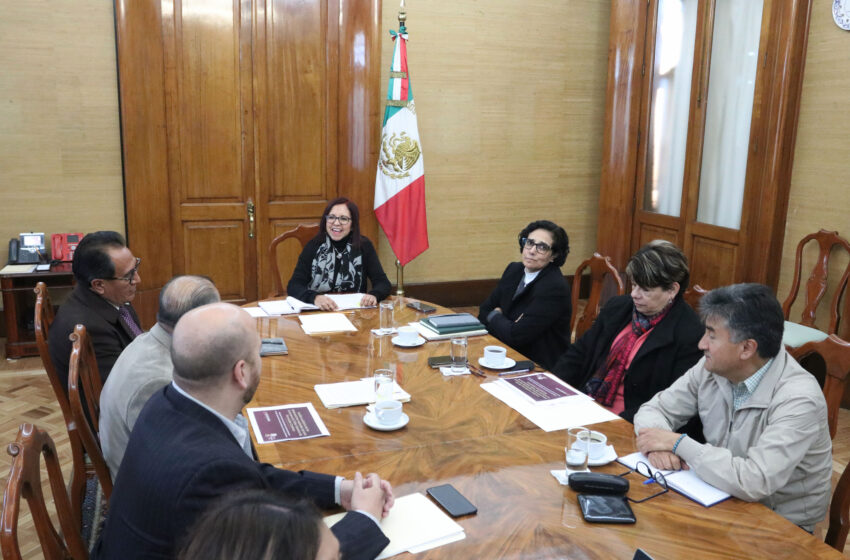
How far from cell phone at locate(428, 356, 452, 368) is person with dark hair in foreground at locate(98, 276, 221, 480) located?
0.91m

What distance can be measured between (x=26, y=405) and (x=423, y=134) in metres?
3.72

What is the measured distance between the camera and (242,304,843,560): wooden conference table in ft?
5.06

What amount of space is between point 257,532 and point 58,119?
16.8 ft

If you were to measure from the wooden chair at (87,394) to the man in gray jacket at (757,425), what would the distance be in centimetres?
153

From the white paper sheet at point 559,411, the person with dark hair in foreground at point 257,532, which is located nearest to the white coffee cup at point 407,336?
the white paper sheet at point 559,411

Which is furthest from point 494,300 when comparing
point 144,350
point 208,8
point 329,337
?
point 208,8

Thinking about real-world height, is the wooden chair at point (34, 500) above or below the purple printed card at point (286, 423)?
above

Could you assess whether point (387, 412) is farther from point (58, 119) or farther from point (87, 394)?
point (58, 119)

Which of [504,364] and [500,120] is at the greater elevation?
[500,120]

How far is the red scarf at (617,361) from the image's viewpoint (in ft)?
8.92

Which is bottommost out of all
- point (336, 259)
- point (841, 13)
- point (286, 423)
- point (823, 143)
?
point (286, 423)

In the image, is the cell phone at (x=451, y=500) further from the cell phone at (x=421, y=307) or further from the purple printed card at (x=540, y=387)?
the cell phone at (x=421, y=307)

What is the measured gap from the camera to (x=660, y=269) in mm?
2611

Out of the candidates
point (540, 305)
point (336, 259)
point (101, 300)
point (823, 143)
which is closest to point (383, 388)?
point (101, 300)
